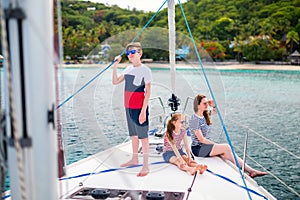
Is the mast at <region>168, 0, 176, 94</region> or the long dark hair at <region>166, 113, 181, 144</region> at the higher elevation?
the mast at <region>168, 0, 176, 94</region>

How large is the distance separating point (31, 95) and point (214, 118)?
9.45ft

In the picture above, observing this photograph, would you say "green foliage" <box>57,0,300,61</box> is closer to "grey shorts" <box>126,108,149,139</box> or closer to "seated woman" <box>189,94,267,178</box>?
"seated woman" <box>189,94,267,178</box>

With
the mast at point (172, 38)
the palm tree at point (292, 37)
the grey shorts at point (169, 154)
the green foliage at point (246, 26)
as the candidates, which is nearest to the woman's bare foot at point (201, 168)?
the grey shorts at point (169, 154)

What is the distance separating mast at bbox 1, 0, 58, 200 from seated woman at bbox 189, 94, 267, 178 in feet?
7.25

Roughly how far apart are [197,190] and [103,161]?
1.04 meters

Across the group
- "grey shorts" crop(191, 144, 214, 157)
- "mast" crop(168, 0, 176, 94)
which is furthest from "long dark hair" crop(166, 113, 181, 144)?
"mast" crop(168, 0, 176, 94)

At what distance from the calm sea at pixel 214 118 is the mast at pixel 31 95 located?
257mm

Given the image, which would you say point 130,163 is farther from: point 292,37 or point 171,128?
point 292,37

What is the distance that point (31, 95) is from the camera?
1.39m

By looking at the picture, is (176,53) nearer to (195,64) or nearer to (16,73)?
(195,64)

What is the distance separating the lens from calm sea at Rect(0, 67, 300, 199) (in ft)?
12.0

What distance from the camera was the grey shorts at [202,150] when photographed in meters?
3.62

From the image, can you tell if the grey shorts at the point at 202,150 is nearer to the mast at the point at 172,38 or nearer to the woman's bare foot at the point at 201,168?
the woman's bare foot at the point at 201,168

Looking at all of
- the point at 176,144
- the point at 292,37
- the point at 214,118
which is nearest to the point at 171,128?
the point at 176,144
